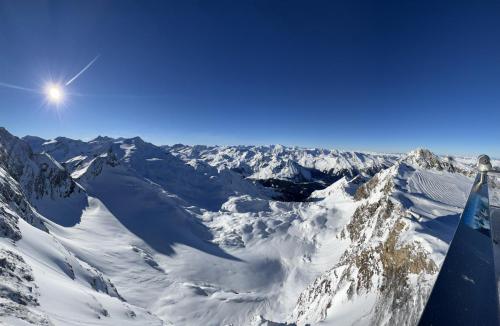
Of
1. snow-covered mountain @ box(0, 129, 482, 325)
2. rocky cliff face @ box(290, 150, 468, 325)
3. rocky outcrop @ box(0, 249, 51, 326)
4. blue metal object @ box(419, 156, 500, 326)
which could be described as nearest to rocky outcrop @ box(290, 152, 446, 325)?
rocky cliff face @ box(290, 150, 468, 325)

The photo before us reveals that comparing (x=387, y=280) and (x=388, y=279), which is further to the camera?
(x=387, y=280)

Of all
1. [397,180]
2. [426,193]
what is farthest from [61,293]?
[397,180]

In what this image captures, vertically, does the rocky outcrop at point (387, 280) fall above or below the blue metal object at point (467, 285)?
below

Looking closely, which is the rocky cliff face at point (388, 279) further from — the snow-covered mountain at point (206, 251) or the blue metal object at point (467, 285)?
the blue metal object at point (467, 285)

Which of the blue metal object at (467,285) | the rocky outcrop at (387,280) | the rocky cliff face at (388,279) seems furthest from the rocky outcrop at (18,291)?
the rocky outcrop at (387,280)

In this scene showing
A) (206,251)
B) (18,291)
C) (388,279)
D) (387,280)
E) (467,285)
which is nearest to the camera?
(467,285)

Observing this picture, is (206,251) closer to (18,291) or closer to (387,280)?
(387,280)

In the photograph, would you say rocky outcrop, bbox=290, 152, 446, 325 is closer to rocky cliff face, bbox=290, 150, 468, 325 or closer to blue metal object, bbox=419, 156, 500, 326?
rocky cliff face, bbox=290, 150, 468, 325

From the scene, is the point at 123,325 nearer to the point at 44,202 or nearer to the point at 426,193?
the point at 426,193

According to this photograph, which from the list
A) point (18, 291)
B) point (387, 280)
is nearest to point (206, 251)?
point (387, 280)
